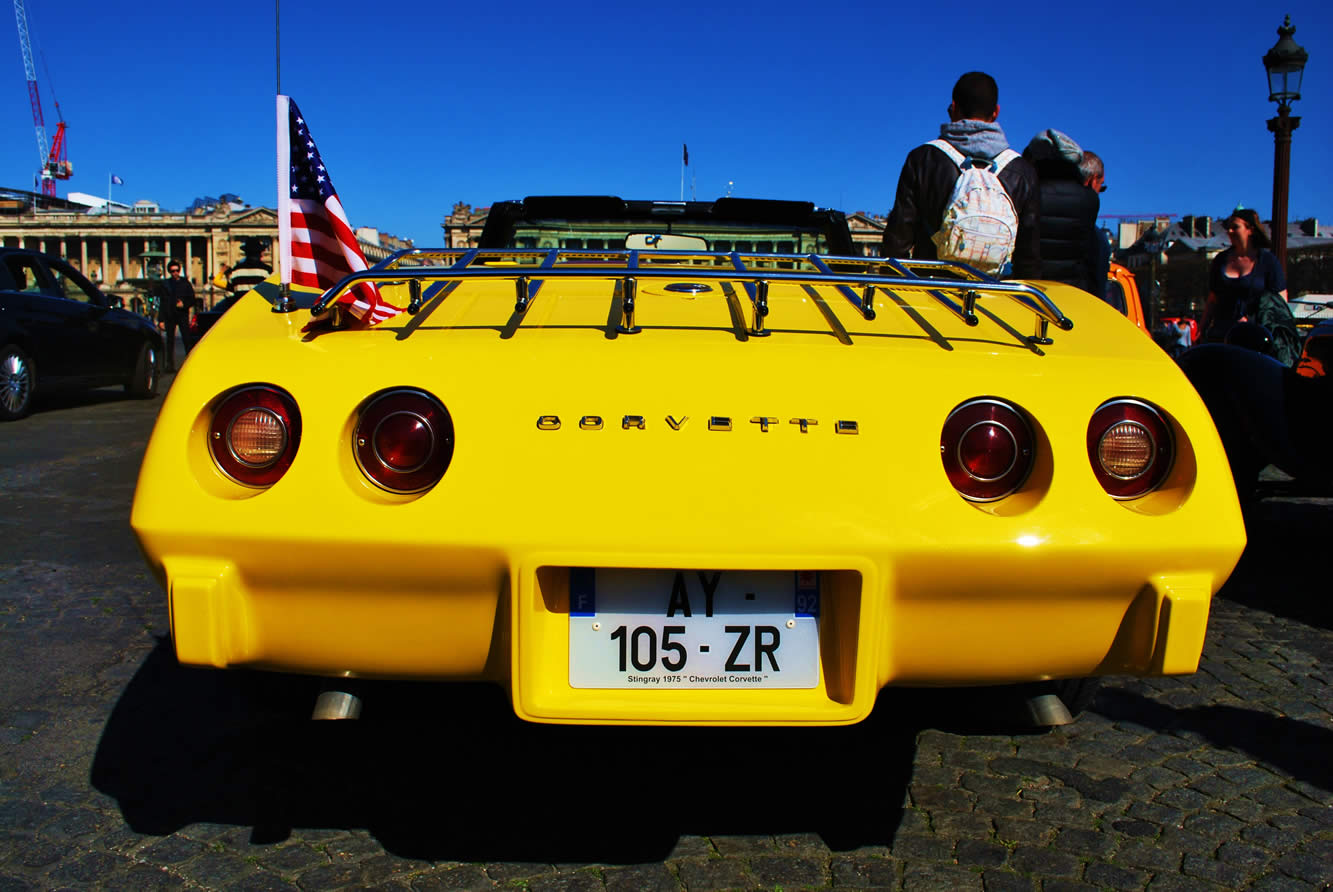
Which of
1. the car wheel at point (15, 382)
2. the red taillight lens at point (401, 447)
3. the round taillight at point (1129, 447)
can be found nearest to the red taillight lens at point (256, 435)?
the red taillight lens at point (401, 447)

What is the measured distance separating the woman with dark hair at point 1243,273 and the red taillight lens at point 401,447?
5.63 metres

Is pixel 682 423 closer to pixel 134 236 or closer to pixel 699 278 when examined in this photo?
pixel 699 278

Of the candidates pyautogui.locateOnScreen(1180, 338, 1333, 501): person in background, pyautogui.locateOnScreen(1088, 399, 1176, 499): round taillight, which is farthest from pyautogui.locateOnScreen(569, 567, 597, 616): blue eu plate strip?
pyautogui.locateOnScreen(1180, 338, 1333, 501): person in background

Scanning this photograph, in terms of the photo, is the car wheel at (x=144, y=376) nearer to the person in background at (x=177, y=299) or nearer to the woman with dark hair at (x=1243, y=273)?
the person in background at (x=177, y=299)

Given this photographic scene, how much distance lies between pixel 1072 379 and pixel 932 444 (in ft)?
1.05

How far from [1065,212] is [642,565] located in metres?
3.53

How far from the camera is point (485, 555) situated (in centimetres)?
179

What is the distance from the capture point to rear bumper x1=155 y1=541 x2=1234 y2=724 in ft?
5.94

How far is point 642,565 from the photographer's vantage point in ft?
5.81

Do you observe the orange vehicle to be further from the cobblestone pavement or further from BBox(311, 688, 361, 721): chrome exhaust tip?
BBox(311, 688, 361, 721): chrome exhaust tip

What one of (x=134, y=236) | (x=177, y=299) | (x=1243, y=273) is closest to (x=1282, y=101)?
(x=1243, y=273)

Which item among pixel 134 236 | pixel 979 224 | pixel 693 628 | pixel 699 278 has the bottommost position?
pixel 693 628

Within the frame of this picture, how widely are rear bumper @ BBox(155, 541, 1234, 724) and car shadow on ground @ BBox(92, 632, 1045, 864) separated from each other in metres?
0.49

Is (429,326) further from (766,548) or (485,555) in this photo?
(766,548)
